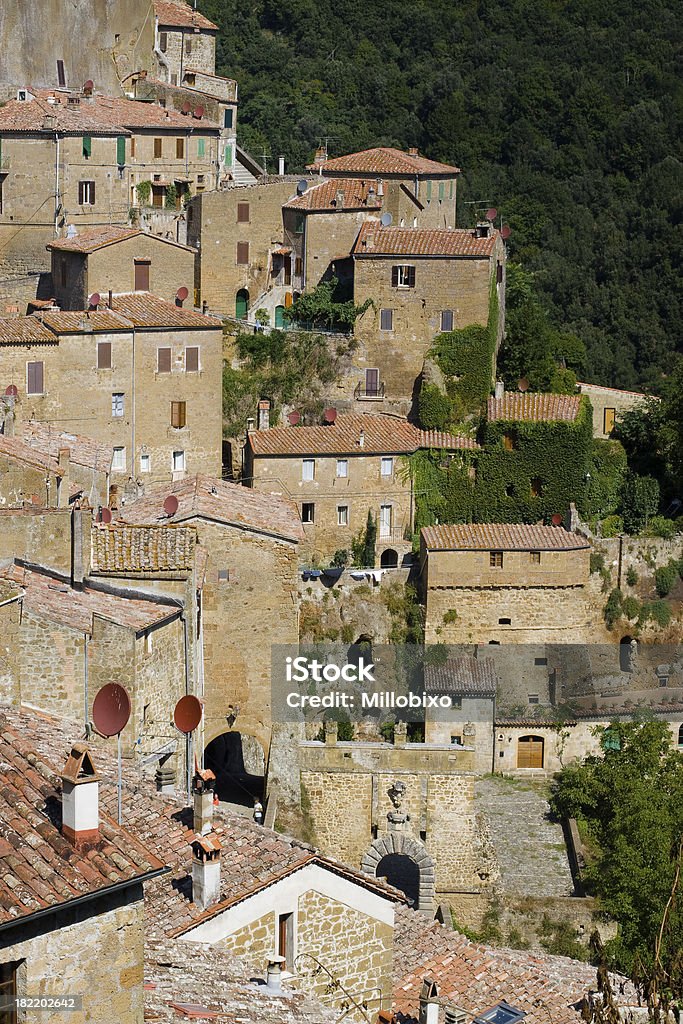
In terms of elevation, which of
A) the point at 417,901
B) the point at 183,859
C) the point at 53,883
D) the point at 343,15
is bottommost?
the point at 417,901

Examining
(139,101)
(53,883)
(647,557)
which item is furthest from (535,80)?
(53,883)

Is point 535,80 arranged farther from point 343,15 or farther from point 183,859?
point 183,859

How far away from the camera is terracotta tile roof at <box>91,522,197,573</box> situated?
26.1 metres

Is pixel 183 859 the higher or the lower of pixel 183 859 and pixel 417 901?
the higher

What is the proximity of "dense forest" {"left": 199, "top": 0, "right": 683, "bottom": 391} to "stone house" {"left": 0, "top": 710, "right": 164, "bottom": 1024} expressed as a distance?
5850 centimetres

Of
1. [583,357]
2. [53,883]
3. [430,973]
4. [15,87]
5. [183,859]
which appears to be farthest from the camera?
[583,357]

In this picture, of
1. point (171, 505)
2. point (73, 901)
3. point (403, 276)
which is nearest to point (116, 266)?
point (403, 276)

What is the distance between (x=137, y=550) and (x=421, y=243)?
881 inches

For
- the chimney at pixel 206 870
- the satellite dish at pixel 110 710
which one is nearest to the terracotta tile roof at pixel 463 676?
the chimney at pixel 206 870

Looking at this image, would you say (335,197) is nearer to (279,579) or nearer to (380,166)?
(380,166)

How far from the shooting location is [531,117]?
3091 inches

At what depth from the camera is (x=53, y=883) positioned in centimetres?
1152

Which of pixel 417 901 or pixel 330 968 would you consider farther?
pixel 417 901

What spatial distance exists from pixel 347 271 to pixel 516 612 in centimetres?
1152
